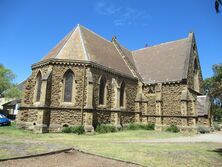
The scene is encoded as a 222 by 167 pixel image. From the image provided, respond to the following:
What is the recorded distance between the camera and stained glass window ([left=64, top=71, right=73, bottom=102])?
69.7ft

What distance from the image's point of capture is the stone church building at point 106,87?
20578 mm

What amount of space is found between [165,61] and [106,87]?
37.2 feet

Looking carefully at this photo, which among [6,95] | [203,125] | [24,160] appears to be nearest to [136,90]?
[203,125]

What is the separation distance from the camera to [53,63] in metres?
21.1

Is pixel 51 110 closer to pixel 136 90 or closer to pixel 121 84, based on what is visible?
pixel 121 84

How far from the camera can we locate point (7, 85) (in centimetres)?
3938

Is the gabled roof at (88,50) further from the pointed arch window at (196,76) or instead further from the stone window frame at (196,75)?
the pointed arch window at (196,76)

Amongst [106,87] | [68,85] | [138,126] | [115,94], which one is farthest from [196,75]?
[68,85]

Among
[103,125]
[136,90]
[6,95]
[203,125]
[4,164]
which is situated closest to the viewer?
[4,164]

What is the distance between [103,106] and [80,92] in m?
3.28

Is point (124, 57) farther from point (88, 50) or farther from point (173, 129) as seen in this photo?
point (173, 129)

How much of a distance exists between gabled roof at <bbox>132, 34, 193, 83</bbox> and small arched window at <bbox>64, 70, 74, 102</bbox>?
11.4 metres

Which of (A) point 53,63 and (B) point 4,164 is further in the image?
(A) point 53,63

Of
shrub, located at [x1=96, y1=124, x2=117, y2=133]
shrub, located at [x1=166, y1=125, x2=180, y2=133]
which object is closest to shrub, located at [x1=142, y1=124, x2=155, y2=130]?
shrub, located at [x1=166, y1=125, x2=180, y2=133]
